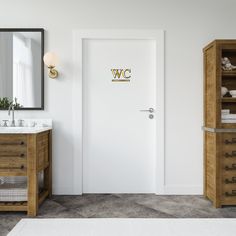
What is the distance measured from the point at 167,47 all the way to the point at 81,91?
1.16 metres

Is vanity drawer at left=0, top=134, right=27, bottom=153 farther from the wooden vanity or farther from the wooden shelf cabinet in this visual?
the wooden shelf cabinet

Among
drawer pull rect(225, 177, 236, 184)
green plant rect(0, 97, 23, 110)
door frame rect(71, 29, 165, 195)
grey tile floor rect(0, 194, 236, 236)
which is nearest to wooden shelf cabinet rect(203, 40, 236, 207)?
drawer pull rect(225, 177, 236, 184)

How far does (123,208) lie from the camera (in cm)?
343

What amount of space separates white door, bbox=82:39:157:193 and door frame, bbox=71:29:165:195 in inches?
2.6

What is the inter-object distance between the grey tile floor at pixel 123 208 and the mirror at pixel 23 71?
3.90 ft

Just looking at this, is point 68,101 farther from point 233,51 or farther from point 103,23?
point 233,51

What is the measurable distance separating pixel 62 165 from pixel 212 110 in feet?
6.09

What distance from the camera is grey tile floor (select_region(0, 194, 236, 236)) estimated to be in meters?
3.18
